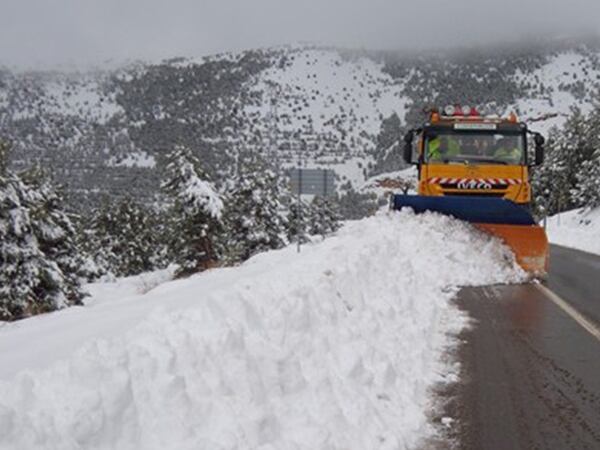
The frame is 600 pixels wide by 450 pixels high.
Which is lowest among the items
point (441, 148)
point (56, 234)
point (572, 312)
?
point (56, 234)

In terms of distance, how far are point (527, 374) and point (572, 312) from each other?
11.4 ft

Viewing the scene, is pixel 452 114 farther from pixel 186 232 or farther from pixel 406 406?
pixel 186 232

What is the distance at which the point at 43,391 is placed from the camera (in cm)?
314

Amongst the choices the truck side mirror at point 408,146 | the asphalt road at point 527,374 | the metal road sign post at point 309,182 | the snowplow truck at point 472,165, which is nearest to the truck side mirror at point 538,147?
the snowplow truck at point 472,165

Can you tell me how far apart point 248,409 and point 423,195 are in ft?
32.9

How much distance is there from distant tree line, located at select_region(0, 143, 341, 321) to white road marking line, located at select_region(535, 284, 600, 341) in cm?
651

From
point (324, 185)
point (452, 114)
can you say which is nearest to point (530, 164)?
point (452, 114)

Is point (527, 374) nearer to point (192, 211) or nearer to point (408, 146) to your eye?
point (408, 146)

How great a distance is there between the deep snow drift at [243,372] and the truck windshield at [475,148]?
6.34 m

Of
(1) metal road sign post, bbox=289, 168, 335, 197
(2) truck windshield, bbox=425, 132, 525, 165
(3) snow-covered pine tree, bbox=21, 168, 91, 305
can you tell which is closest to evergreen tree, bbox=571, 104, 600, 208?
(1) metal road sign post, bbox=289, 168, 335, 197

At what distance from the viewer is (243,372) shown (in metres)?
4.11

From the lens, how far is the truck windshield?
13.1 metres

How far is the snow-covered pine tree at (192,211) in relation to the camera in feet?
112

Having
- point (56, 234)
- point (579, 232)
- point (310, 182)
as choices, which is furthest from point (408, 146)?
point (579, 232)
